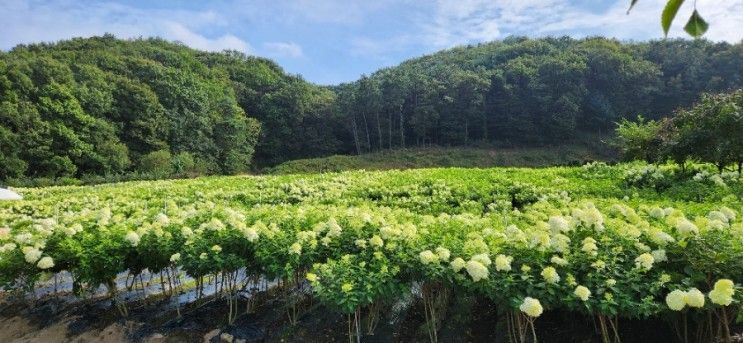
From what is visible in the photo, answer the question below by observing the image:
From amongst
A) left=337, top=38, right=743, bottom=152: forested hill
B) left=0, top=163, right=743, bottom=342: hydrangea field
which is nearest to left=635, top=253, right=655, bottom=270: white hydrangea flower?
left=0, top=163, right=743, bottom=342: hydrangea field

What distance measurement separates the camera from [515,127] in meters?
45.1

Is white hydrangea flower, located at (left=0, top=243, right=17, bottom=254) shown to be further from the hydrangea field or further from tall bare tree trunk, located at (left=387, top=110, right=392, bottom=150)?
tall bare tree trunk, located at (left=387, top=110, right=392, bottom=150)

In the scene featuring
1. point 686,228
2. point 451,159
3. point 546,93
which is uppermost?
point 546,93

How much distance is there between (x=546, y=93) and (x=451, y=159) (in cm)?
1284

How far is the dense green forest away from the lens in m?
34.0

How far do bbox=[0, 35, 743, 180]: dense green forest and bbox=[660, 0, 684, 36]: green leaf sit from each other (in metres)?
36.2

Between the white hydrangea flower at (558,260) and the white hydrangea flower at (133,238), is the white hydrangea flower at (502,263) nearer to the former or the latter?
the white hydrangea flower at (558,260)

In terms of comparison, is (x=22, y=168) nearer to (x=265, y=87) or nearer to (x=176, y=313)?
(x=265, y=87)

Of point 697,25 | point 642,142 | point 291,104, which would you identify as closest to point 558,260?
point 697,25

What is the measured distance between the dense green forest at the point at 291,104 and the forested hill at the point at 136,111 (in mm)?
105

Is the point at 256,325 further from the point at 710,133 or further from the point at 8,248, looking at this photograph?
the point at 710,133

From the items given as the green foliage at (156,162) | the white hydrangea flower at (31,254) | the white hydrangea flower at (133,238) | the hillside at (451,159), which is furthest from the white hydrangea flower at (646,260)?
the green foliage at (156,162)

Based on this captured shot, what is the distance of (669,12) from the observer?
0.81m

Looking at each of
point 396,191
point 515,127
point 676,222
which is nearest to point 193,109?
point 515,127
